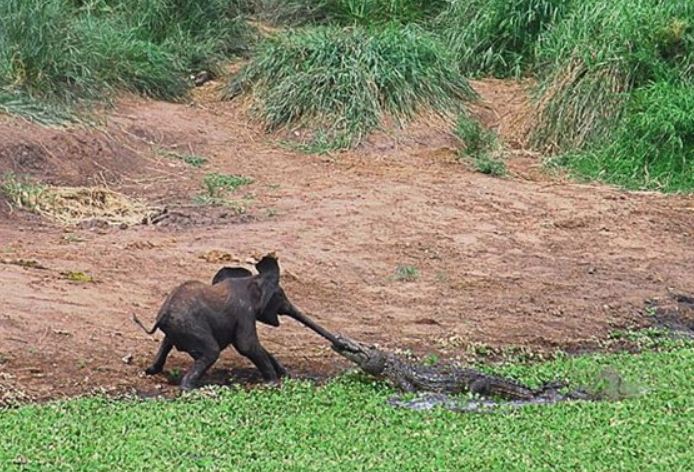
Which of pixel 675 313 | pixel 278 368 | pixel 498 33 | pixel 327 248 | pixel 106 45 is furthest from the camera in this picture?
pixel 498 33

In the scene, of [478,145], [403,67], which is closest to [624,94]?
[478,145]

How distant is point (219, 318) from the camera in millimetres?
6910

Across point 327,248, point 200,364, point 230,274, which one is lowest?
point 327,248

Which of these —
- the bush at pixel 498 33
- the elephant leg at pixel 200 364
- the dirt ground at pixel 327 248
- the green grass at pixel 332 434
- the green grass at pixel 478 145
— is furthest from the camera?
the bush at pixel 498 33

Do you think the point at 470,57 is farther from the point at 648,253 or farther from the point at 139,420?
the point at 139,420

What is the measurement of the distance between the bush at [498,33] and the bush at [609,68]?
1.59 meters

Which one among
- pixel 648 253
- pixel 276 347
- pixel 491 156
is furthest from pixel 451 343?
pixel 491 156

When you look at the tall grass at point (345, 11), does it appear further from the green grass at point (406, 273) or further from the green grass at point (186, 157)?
the green grass at point (406, 273)

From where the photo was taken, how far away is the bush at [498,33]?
16.6 m

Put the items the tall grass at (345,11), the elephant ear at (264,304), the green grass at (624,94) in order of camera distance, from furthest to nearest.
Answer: the tall grass at (345,11), the green grass at (624,94), the elephant ear at (264,304)

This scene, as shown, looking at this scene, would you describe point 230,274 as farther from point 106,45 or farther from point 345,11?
point 345,11

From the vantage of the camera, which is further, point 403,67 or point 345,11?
point 345,11

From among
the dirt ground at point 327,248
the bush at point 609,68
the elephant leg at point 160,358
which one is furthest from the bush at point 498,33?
the elephant leg at point 160,358

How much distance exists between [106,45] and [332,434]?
914 cm
